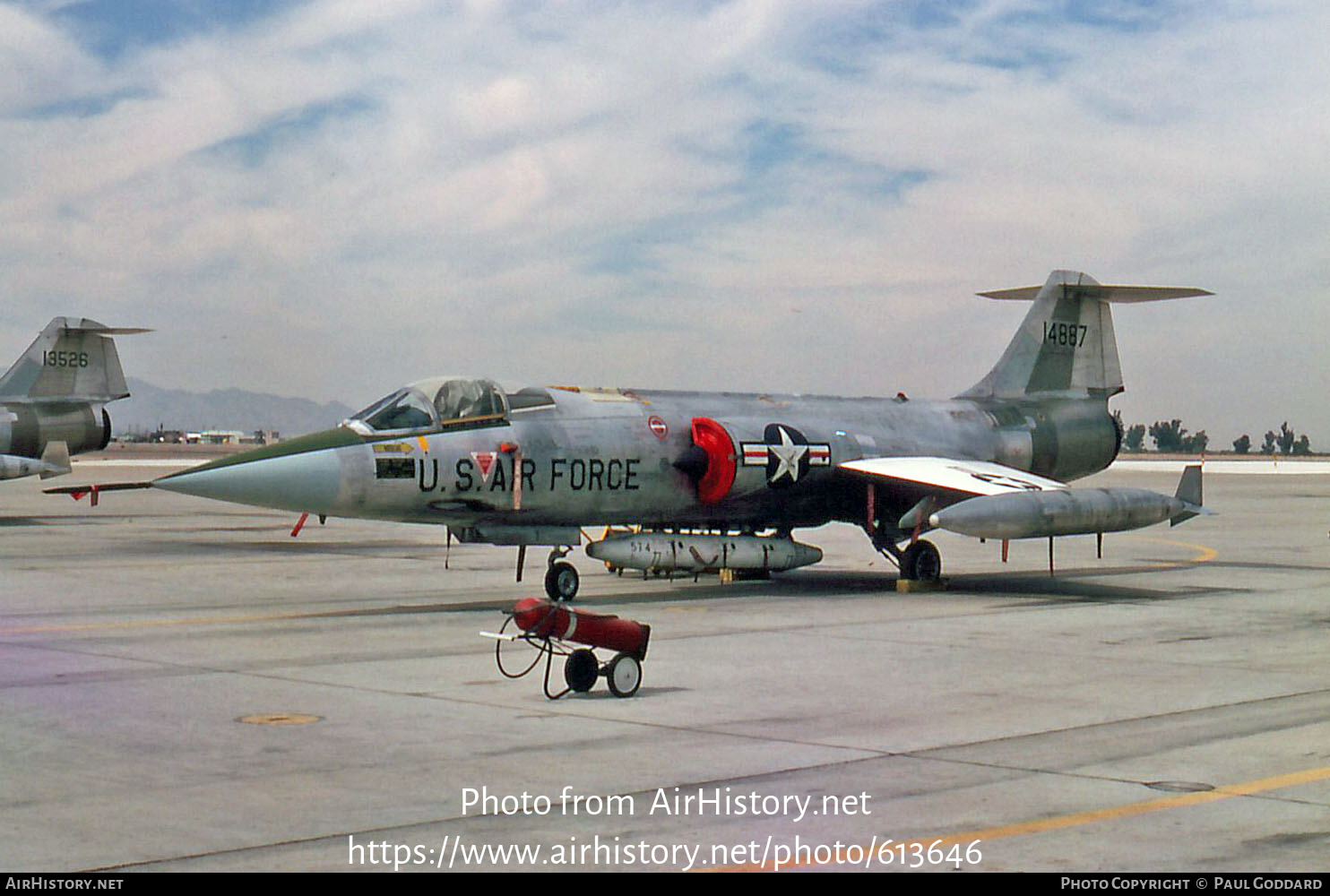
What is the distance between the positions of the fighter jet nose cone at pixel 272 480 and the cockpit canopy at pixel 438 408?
0.82 metres

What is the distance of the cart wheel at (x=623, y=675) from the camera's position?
446 inches

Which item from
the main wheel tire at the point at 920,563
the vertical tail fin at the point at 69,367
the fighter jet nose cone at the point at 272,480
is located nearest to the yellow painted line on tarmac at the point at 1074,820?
the fighter jet nose cone at the point at 272,480

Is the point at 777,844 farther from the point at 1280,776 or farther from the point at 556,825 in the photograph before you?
the point at 1280,776

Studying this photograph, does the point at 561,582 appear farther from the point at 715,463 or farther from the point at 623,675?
the point at 623,675

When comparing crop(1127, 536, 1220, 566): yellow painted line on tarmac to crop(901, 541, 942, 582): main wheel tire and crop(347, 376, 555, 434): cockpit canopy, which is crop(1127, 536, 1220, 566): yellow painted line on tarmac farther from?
crop(347, 376, 555, 434): cockpit canopy

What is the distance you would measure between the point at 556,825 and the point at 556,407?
11.9 metres

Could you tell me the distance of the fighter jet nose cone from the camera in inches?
645

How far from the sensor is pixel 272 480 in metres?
16.6

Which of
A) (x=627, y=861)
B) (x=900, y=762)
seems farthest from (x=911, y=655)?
(x=627, y=861)

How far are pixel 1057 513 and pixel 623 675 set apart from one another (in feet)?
30.7

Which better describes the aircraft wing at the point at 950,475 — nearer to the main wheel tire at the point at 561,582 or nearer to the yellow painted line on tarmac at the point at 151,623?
the main wheel tire at the point at 561,582

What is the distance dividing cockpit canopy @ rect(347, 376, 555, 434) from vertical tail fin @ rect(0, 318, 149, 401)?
2402 cm

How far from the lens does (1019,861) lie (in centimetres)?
673
